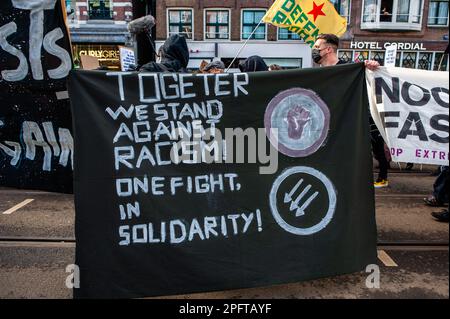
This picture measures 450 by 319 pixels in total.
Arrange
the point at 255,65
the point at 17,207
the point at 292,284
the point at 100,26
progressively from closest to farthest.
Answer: the point at 292,284 < the point at 17,207 < the point at 255,65 < the point at 100,26

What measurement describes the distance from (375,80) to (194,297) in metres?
2.18

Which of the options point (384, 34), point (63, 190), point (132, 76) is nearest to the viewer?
point (132, 76)

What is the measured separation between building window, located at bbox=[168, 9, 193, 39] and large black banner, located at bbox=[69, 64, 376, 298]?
2313 centimetres

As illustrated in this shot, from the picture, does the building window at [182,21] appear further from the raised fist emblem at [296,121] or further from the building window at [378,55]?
the raised fist emblem at [296,121]

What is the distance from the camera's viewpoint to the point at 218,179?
2.60 m

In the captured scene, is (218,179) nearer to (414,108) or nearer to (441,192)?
(414,108)

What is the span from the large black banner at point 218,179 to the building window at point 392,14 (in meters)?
24.2

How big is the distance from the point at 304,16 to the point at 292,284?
16.0 ft

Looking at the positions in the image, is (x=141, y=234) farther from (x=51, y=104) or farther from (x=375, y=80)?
(x=375, y=80)

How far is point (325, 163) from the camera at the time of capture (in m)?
2.69

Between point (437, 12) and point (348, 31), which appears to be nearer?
point (348, 31)

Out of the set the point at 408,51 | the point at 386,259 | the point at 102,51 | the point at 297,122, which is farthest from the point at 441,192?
the point at 408,51

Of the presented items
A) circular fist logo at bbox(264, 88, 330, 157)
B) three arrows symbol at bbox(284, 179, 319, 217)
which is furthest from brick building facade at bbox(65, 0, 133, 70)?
three arrows symbol at bbox(284, 179, 319, 217)
